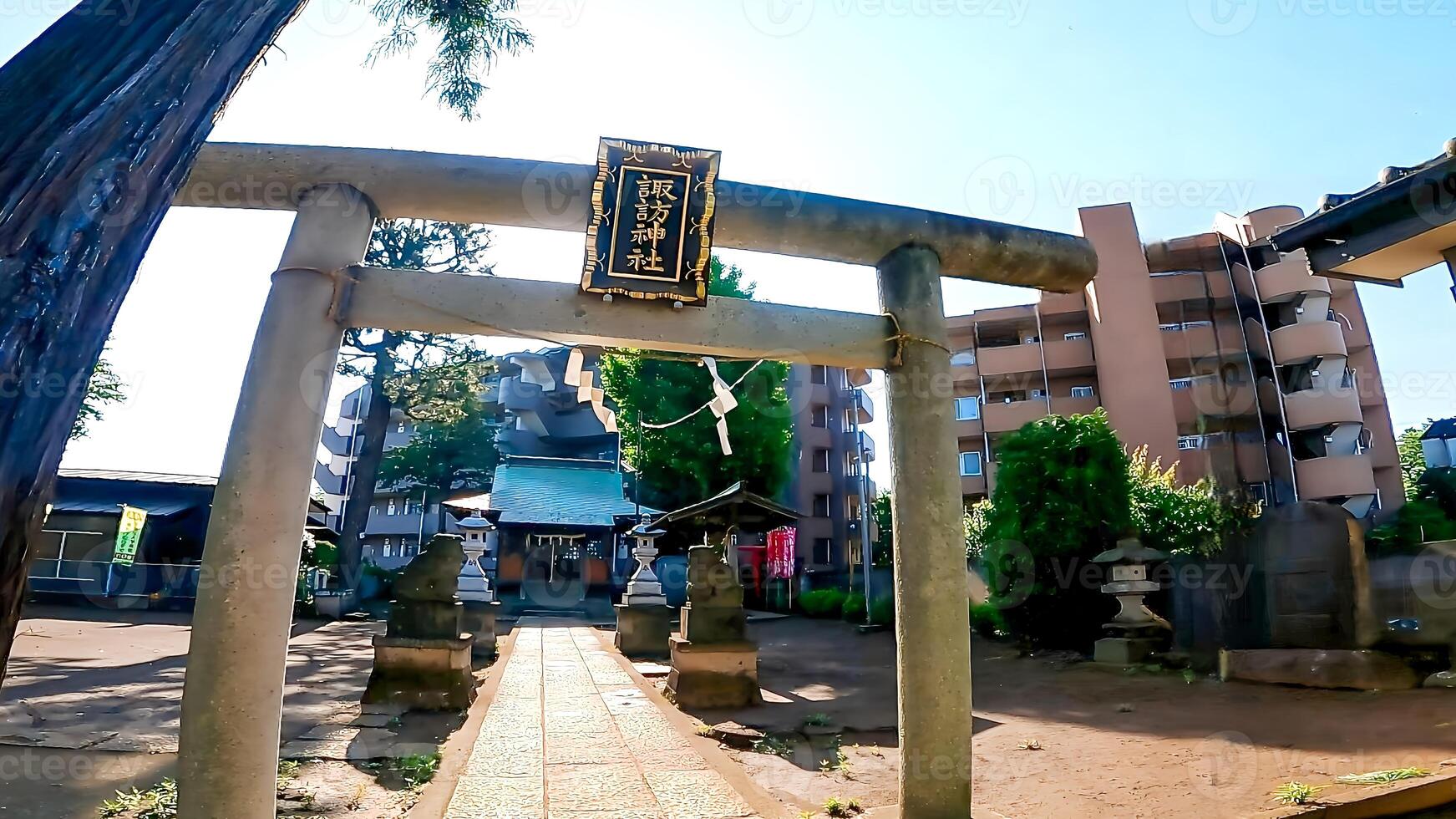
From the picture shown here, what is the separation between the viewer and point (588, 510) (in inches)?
1094

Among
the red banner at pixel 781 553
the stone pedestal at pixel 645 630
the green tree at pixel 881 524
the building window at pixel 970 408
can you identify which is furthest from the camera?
the building window at pixel 970 408

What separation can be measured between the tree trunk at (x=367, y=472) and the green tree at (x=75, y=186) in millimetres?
22831

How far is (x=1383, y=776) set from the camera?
453 centimetres

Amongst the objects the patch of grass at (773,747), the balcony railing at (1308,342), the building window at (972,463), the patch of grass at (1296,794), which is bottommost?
the patch of grass at (773,747)

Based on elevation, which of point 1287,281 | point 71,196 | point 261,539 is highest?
point 1287,281

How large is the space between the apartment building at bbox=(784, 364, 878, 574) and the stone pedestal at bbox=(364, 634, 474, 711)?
2662 centimetres

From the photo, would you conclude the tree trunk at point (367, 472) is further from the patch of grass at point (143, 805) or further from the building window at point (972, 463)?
the building window at point (972, 463)

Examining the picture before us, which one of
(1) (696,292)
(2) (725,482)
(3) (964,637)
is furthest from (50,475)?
(2) (725,482)

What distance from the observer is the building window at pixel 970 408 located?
2975 cm

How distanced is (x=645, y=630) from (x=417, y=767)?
8.54 m

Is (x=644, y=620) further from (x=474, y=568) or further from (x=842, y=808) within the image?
(x=842, y=808)

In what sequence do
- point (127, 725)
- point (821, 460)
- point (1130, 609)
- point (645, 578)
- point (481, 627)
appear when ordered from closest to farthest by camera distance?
point (127, 725) → point (1130, 609) → point (481, 627) → point (645, 578) → point (821, 460)

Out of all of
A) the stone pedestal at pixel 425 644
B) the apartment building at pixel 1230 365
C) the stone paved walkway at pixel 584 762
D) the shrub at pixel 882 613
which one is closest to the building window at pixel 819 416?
the apartment building at pixel 1230 365

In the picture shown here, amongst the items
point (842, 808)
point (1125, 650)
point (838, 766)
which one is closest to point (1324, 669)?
point (1125, 650)
